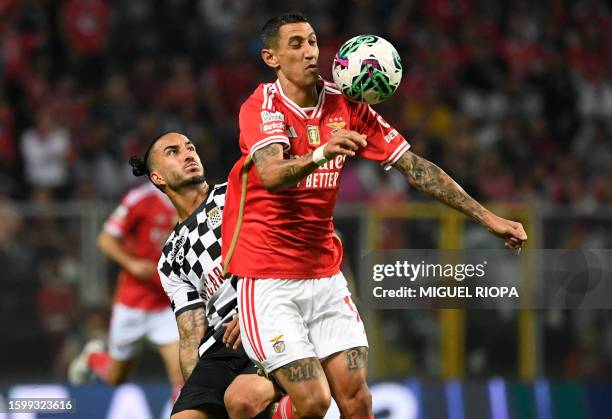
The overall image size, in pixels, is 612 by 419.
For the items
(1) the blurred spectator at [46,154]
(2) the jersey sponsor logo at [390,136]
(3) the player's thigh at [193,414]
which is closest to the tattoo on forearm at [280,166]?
(2) the jersey sponsor logo at [390,136]

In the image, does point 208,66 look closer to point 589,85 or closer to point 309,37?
point 589,85

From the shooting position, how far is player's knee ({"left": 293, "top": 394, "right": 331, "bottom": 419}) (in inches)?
216

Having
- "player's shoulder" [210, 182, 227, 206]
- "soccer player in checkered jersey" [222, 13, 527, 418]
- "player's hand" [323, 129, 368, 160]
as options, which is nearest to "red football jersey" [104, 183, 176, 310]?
"player's shoulder" [210, 182, 227, 206]

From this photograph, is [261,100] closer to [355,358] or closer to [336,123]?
[336,123]

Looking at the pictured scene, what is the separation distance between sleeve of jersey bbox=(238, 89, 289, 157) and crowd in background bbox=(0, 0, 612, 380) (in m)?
6.45

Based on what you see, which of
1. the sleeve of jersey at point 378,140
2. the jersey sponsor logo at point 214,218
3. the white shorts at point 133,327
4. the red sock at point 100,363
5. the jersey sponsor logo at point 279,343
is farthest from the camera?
the red sock at point 100,363

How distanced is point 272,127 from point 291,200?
1.16 feet

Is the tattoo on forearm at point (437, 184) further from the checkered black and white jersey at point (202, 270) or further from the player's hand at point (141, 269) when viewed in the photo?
the player's hand at point (141, 269)

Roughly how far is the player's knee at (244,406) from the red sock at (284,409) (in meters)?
0.12

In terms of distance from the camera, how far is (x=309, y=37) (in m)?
5.62

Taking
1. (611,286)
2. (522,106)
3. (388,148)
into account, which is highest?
(522,106)

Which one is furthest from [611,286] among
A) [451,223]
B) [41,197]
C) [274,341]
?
[41,197]

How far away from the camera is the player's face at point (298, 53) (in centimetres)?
559

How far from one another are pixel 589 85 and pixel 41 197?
20.4 ft
